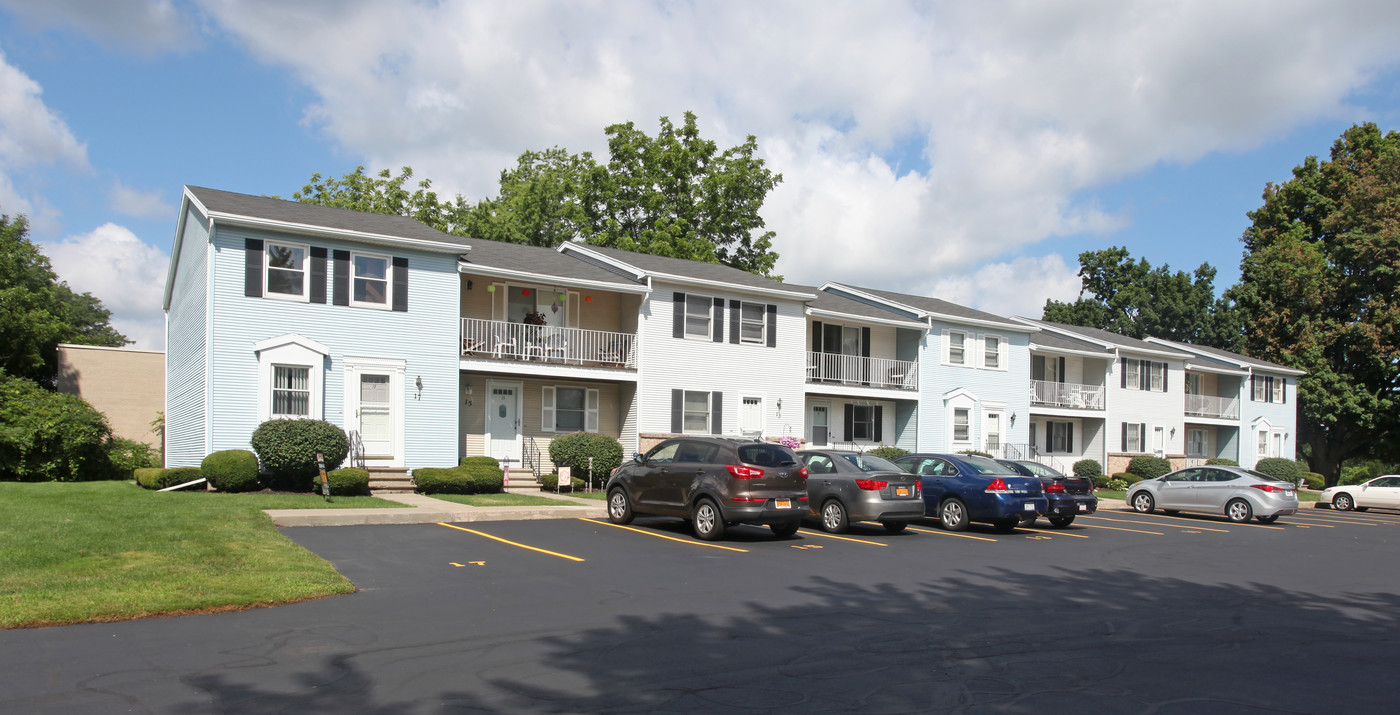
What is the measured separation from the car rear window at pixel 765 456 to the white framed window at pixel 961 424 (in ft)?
65.6

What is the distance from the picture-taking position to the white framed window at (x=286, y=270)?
20575 millimetres

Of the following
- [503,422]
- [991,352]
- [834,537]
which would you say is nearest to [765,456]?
[834,537]

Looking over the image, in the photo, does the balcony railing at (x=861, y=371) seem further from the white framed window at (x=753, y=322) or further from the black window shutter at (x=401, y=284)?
the black window shutter at (x=401, y=284)

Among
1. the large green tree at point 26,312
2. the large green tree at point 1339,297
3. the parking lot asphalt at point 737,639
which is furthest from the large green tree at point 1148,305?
the large green tree at point 26,312

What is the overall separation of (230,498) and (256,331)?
171 inches

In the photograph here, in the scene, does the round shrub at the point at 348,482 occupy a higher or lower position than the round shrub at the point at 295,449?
lower

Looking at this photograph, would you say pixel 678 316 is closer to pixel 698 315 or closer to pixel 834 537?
pixel 698 315

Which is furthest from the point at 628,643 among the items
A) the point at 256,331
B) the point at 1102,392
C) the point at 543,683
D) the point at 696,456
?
the point at 1102,392

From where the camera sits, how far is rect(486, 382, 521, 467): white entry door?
25.0m

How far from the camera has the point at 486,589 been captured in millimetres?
10164

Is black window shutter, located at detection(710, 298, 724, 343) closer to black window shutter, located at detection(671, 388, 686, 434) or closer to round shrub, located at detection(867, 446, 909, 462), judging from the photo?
black window shutter, located at detection(671, 388, 686, 434)

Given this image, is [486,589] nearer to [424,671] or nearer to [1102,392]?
[424,671]

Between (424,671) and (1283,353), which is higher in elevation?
(1283,353)

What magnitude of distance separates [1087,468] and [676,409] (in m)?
19.1
